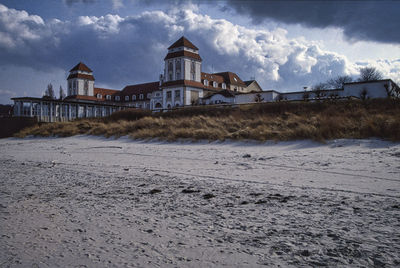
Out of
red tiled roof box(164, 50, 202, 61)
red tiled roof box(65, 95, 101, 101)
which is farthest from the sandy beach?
red tiled roof box(65, 95, 101, 101)

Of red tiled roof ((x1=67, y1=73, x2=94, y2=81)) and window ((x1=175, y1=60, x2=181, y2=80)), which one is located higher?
red tiled roof ((x1=67, y1=73, x2=94, y2=81))

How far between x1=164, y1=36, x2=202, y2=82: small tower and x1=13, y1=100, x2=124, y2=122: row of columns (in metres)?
19.0

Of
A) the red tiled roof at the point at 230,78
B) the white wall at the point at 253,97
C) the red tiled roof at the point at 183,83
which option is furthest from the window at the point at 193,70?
the white wall at the point at 253,97

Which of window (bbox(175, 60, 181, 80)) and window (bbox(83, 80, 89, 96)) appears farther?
window (bbox(83, 80, 89, 96))

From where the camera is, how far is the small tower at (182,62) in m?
58.8

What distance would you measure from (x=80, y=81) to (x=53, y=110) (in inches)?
1839

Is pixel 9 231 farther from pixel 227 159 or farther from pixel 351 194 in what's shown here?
pixel 227 159

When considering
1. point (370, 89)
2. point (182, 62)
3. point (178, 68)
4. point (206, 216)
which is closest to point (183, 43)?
point (182, 62)

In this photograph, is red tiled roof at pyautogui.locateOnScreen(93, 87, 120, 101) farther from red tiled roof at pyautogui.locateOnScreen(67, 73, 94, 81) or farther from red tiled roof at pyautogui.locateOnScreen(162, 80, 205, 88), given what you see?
red tiled roof at pyautogui.locateOnScreen(162, 80, 205, 88)

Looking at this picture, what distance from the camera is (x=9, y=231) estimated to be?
10.6 ft

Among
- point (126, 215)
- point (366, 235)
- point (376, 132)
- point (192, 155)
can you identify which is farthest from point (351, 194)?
point (376, 132)

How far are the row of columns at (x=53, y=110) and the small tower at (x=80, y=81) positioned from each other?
139ft

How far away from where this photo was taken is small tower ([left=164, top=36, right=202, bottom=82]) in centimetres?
5881

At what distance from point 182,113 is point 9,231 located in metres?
19.9
